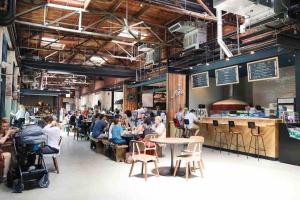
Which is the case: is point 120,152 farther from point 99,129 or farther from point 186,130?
point 186,130

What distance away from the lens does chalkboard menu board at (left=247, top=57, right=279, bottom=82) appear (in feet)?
23.4

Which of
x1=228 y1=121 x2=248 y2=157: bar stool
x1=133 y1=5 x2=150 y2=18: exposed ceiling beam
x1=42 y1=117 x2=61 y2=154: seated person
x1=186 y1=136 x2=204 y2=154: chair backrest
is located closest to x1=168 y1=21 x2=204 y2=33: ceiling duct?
x1=133 y1=5 x2=150 y2=18: exposed ceiling beam

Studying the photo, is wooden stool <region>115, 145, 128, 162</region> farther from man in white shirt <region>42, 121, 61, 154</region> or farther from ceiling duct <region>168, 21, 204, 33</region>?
ceiling duct <region>168, 21, 204, 33</region>

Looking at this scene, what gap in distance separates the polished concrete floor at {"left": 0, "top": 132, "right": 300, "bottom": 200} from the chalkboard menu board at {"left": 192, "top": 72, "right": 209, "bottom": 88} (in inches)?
153

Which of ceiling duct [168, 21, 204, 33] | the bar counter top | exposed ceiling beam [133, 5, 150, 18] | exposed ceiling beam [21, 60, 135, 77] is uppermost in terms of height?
exposed ceiling beam [133, 5, 150, 18]

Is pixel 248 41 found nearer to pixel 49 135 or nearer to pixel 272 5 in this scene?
pixel 272 5

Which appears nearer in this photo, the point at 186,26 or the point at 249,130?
the point at 249,130

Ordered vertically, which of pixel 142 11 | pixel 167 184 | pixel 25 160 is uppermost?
pixel 142 11

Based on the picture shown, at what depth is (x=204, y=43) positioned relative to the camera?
9.10m

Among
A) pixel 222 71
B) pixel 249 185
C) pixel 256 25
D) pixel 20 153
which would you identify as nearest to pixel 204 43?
pixel 222 71

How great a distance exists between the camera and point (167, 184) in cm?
477

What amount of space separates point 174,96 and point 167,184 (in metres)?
6.87

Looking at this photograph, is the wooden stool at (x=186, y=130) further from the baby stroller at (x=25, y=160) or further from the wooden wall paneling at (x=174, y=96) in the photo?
the baby stroller at (x=25, y=160)

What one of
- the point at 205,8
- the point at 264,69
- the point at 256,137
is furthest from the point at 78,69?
the point at 256,137
